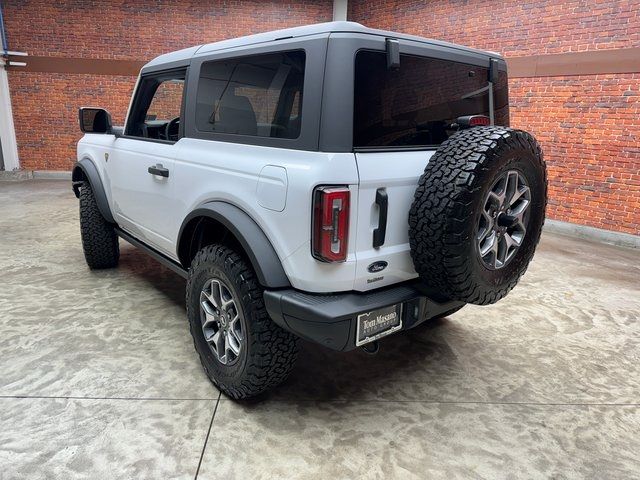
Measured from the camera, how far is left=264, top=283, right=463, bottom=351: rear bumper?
1806mm

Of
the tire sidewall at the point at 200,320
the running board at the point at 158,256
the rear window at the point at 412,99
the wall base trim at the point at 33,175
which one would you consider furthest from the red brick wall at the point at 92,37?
the tire sidewall at the point at 200,320

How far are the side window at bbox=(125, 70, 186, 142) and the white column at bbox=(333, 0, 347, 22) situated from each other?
24.4 ft

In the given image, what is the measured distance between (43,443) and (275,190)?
1.56 meters

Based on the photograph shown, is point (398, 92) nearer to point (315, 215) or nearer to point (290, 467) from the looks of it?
point (315, 215)

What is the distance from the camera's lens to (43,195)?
807cm

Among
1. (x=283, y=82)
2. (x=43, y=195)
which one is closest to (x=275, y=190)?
(x=283, y=82)

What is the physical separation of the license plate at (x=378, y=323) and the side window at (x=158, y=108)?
1.74 m

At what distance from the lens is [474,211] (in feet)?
6.05

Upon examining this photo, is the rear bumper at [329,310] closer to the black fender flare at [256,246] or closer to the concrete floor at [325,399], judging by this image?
A: the black fender flare at [256,246]

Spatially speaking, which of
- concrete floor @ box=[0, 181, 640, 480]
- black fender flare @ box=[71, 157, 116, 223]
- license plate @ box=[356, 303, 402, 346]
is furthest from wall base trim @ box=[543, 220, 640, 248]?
black fender flare @ box=[71, 157, 116, 223]

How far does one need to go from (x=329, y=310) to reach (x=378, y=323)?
27 cm

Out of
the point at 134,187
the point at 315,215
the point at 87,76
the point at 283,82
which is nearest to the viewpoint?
the point at 315,215

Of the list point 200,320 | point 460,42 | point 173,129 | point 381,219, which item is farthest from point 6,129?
point 381,219

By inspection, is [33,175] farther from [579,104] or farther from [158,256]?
[579,104]
